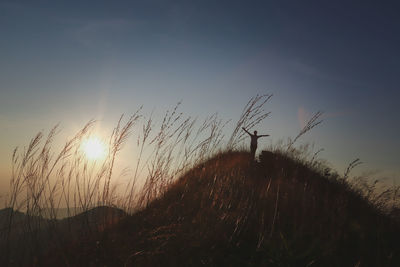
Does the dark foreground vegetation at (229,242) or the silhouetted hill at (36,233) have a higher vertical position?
the silhouetted hill at (36,233)

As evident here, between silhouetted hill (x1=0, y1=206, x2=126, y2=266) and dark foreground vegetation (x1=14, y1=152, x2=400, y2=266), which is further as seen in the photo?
silhouetted hill (x1=0, y1=206, x2=126, y2=266)

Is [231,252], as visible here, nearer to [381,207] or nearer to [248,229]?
[248,229]

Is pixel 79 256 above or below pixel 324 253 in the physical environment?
above

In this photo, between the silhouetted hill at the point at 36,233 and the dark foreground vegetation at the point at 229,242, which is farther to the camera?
the silhouetted hill at the point at 36,233

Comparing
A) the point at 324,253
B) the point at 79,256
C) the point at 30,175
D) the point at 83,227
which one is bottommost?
the point at 324,253

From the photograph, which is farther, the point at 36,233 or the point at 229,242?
the point at 36,233

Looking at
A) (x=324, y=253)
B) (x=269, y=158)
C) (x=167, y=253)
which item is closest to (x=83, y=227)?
(x=167, y=253)

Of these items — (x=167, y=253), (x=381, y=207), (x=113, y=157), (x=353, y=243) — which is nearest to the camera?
(x=167, y=253)

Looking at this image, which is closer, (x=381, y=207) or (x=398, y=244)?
(x=398, y=244)

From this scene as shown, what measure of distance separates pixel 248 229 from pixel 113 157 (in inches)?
80.2

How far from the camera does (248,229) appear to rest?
9.03ft

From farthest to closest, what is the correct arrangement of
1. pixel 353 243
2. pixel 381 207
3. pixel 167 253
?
1. pixel 381 207
2. pixel 353 243
3. pixel 167 253

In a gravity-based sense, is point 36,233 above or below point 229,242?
above

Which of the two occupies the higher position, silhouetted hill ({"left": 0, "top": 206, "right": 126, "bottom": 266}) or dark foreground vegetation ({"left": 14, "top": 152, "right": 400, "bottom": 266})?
silhouetted hill ({"left": 0, "top": 206, "right": 126, "bottom": 266})
